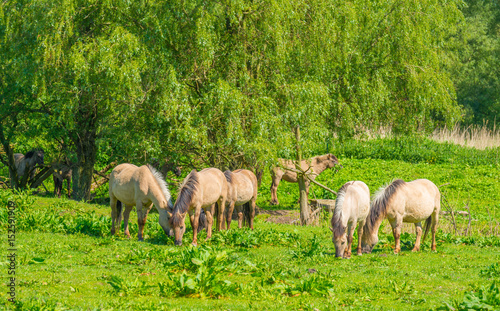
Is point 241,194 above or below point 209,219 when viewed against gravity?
above

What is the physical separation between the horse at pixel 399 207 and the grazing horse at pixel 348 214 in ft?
0.77

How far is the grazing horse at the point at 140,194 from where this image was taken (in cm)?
1327

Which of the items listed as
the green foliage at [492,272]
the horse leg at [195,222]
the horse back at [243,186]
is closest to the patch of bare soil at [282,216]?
the horse back at [243,186]

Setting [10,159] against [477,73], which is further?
[477,73]

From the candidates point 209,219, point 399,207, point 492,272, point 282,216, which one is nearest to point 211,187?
point 209,219

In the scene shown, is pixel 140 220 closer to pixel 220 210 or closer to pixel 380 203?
pixel 220 210

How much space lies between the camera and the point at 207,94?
55.9ft

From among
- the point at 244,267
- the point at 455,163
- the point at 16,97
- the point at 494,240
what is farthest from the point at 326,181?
the point at 244,267

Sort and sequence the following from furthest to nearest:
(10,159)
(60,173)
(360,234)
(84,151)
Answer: (60,173) < (10,159) < (84,151) < (360,234)

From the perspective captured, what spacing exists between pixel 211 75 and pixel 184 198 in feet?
20.3

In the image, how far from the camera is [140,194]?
44.8 feet

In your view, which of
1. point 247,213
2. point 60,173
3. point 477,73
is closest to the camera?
point 247,213

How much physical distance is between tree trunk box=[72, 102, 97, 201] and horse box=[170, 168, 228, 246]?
24.0 feet

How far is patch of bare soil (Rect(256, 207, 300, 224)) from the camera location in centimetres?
2108
